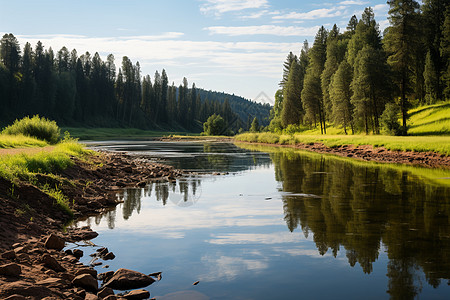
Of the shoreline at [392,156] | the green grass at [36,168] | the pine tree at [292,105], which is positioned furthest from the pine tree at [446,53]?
the green grass at [36,168]

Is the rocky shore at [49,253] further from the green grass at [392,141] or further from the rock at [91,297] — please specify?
the green grass at [392,141]

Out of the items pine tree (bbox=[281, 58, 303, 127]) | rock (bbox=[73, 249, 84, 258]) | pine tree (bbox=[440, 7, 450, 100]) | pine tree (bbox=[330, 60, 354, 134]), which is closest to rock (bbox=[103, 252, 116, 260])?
rock (bbox=[73, 249, 84, 258])

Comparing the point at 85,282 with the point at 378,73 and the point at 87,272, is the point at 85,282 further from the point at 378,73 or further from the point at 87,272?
the point at 378,73

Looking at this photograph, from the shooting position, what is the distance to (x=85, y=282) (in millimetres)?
7320

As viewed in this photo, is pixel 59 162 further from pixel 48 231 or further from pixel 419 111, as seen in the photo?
pixel 419 111

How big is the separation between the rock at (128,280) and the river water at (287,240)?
26cm

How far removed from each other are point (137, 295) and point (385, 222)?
8.50m

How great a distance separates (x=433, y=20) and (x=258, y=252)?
79068mm

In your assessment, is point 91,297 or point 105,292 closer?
point 91,297

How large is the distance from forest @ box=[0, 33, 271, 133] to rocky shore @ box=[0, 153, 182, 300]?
94.0 meters

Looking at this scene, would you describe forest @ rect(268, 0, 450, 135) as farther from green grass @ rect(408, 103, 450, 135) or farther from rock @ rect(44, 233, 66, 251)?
rock @ rect(44, 233, 66, 251)

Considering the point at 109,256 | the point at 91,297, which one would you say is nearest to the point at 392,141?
the point at 109,256

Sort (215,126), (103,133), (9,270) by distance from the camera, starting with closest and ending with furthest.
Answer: (9,270)
(103,133)
(215,126)

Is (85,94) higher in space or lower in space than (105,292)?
higher
